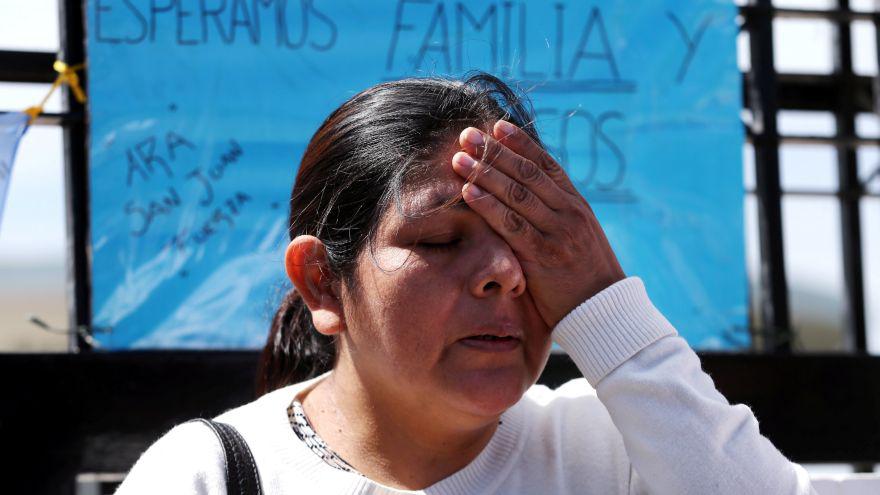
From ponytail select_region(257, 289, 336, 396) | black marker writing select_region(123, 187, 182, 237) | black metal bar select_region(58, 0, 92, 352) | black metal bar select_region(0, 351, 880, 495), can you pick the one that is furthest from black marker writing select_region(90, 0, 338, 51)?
ponytail select_region(257, 289, 336, 396)

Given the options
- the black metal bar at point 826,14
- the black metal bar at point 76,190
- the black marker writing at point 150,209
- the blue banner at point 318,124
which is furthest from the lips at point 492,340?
the black metal bar at point 826,14

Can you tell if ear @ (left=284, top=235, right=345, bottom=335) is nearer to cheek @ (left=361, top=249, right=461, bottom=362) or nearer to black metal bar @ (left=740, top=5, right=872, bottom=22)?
cheek @ (left=361, top=249, right=461, bottom=362)

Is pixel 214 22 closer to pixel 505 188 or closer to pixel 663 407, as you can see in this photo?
pixel 505 188

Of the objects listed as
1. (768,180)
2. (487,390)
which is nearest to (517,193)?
(487,390)

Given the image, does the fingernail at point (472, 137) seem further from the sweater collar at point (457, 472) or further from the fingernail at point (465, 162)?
the sweater collar at point (457, 472)

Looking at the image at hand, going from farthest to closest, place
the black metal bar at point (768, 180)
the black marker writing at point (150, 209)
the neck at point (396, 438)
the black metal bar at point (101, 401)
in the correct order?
the black metal bar at point (768, 180)
the black marker writing at point (150, 209)
the black metal bar at point (101, 401)
the neck at point (396, 438)

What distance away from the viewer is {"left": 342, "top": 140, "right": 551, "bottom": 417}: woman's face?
1.28m

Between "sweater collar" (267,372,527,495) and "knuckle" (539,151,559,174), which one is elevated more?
"knuckle" (539,151,559,174)

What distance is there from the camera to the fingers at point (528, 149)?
1323 mm

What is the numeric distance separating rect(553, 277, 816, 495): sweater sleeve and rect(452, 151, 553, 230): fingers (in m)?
0.14

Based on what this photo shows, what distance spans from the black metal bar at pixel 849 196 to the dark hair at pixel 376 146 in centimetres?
212

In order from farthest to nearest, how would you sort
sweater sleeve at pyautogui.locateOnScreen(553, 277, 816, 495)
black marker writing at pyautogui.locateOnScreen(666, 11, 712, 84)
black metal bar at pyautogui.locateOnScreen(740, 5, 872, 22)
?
1. black metal bar at pyautogui.locateOnScreen(740, 5, 872, 22)
2. black marker writing at pyautogui.locateOnScreen(666, 11, 712, 84)
3. sweater sleeve at pyautogui.locateOnScreen(553, 277, 816, 495)

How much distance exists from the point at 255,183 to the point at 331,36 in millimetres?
407

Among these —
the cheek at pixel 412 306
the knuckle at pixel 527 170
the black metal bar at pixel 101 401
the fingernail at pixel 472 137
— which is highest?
the fingernail at pixel 472 137
